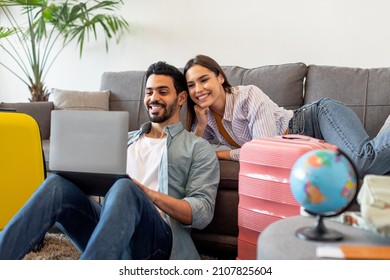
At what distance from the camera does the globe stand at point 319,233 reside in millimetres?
831

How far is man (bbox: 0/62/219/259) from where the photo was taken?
1.14m

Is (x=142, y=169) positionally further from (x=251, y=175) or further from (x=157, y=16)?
(x=157, y=16)

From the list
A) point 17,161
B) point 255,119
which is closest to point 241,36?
point 255,119

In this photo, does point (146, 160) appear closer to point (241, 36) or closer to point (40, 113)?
point (40, 113)

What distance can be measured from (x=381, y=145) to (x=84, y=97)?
177cm

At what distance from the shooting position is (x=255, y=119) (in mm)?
1771

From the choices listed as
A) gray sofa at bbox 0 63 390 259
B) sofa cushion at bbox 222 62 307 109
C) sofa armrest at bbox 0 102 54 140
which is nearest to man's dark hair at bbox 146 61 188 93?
gray sofa at bbox 0 63 390 259

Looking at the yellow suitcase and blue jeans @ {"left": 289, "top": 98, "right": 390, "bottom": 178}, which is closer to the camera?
the yellow suitcase

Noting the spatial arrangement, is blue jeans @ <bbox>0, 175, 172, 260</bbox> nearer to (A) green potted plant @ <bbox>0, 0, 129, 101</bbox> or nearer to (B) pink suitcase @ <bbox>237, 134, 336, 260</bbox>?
(B) pink suitcase @ <bbox>237, 134, 336, 260</bbox>

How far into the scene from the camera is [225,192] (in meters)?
1.71

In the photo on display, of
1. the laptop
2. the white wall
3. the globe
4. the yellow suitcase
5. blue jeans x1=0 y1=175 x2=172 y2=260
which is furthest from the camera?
the white wall

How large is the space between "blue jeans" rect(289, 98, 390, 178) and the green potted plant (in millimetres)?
1717
